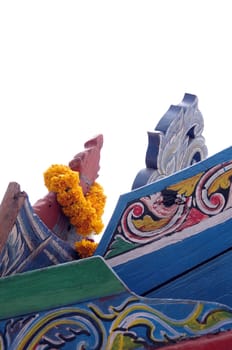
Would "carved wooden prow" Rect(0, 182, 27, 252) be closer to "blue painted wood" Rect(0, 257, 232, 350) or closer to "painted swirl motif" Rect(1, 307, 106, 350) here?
"blue painted wood" Rect(0, 257, 232, 350)

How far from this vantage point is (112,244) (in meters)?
4.30

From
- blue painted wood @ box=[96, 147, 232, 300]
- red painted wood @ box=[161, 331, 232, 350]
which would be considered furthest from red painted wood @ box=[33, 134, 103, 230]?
red painted wood @ box=[161, 331, 232, 350]

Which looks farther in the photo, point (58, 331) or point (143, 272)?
point (143, 272)

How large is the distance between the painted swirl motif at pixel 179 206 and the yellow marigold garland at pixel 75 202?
0.65 m

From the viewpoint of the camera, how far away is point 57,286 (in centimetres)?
371

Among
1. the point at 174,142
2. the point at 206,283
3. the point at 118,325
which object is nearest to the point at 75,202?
the point at 174,142

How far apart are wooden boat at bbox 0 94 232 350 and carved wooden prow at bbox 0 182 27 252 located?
0.09 feet

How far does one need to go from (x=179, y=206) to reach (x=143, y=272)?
12.6 inches

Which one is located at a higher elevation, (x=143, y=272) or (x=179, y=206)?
(x=179, y=206)

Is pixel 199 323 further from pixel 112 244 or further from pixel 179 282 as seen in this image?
pixel 112 244

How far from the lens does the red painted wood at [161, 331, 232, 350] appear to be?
11.6 ft

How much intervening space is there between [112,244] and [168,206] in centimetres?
31

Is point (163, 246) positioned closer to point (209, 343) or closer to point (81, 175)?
point (209, 343)

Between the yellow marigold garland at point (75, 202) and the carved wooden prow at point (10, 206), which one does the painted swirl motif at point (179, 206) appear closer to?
the carved wooden prow at point (10, 206)
